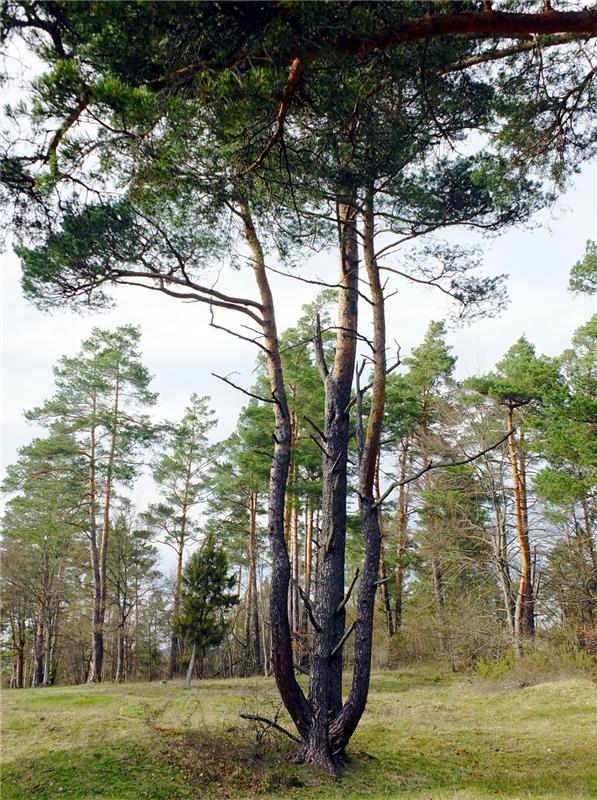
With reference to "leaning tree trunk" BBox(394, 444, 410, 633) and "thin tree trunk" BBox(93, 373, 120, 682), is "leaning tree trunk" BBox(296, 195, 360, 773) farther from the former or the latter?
"thin tree trunk" BBox(93, 373, 120, 682)

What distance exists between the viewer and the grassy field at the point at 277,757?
5.24 metres

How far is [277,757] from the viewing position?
6.02 metres

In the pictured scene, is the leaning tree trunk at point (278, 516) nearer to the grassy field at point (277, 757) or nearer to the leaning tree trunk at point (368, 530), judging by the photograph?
the leaning tree trunk at point (368, 530)

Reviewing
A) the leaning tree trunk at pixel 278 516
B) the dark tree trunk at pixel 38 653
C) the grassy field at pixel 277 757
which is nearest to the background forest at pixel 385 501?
the dark tree trunk at pixel 38 653

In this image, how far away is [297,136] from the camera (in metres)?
5.62

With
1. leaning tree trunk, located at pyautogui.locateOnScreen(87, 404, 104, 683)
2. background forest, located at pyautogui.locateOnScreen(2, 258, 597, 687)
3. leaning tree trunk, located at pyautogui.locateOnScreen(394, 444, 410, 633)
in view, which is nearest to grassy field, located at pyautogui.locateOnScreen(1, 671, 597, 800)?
background forest, located at pyautogui.locateOnScreen(2, 258, 597, 687)

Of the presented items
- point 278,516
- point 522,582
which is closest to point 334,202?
point 278,516

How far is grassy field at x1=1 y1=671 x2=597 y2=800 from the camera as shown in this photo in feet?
17.2

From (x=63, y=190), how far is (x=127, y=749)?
231 inches

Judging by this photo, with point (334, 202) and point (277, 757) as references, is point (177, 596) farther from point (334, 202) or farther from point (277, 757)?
point (334, 202)

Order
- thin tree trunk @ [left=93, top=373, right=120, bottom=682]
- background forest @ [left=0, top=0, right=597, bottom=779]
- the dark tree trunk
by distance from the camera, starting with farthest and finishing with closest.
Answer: the dark tree trunk < thin tree trunk @ [left=93, top=373, right=120, bottom=682] < background forest @ [left=0, top=0, right=597, bottom=779]

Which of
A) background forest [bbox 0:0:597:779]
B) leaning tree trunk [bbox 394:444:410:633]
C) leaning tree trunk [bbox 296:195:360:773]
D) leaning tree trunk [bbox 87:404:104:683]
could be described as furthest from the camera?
leaning tree trunk [bbox 394:444:410:633]

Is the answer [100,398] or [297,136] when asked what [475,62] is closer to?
[297,136]

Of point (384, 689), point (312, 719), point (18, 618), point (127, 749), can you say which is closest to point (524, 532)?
point (384, 689)
